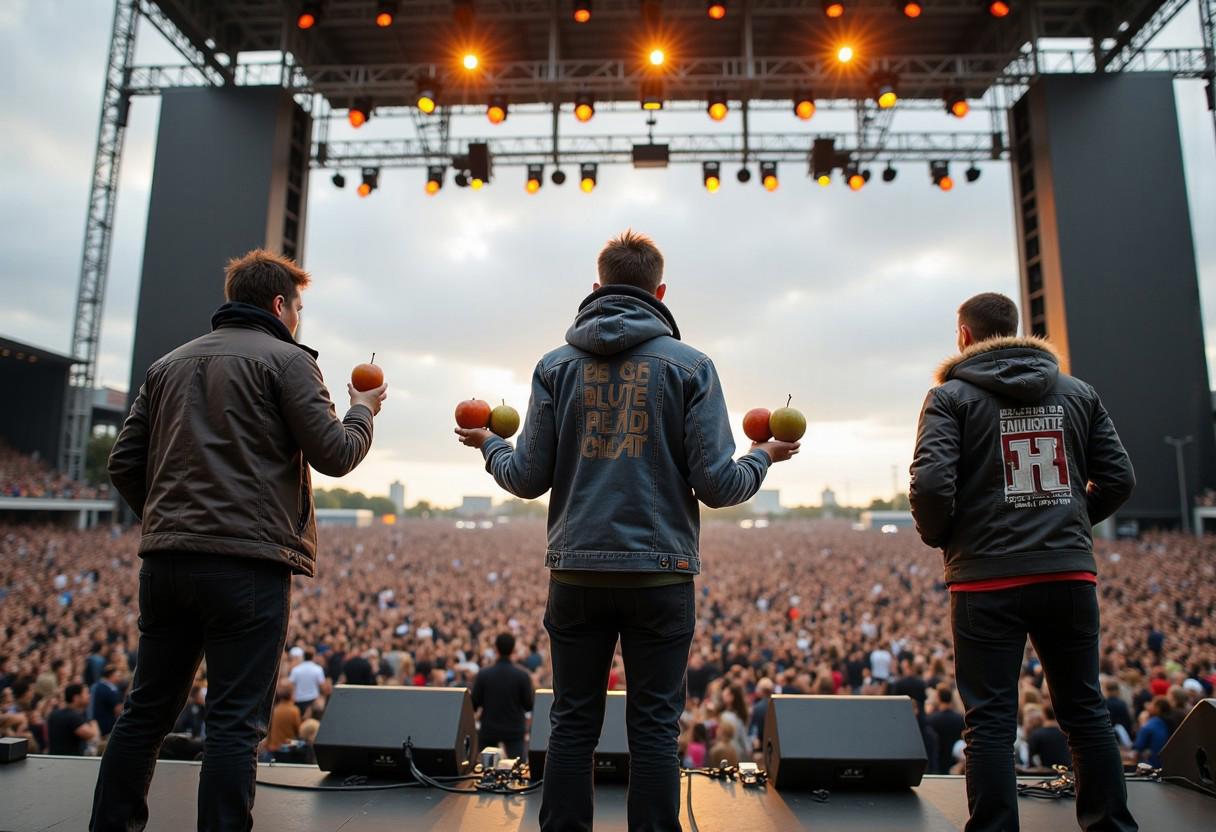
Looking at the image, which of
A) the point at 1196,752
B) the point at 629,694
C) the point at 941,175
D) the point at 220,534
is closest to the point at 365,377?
the point at 220,534

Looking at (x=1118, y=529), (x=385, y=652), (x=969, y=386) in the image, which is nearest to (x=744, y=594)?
(x=1118, y=529)

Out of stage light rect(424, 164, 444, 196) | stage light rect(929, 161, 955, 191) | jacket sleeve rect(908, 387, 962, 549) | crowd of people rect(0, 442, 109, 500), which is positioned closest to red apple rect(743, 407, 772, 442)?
jacket sleeve rect(908, 387, 962, 549)

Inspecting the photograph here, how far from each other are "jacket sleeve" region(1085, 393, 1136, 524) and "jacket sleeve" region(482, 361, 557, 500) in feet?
5.42

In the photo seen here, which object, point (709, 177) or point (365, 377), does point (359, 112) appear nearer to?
point (709, 177)

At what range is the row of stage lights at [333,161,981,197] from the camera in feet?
34.8

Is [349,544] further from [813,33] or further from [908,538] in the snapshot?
[908,538]

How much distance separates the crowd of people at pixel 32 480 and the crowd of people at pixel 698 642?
2.56 metres

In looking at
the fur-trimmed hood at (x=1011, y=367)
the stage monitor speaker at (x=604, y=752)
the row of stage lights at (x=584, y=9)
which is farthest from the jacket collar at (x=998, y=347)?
the row of stage lights at (x=584, y=9)

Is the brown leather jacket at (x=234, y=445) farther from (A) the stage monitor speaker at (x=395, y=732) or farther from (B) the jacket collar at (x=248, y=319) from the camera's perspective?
(A) the stage monitor speaker at (x=395, y=732)

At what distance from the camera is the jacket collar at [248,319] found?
2064 millimetres

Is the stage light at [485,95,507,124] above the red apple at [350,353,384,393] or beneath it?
above

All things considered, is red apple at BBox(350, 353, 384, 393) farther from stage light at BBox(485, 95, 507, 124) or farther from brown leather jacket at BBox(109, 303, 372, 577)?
stage light at BBox(485, 95, 507, 124)

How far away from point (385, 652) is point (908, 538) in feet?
81.5

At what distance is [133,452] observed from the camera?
6.74 feet
